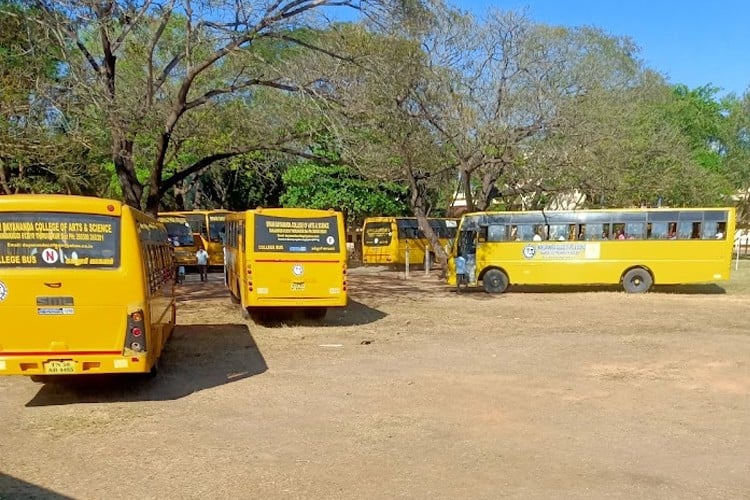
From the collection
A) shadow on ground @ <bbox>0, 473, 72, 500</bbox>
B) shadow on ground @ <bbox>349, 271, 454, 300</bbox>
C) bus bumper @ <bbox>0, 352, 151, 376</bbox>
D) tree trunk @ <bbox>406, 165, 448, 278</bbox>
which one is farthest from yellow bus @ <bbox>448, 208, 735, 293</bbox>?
shadow on ground @ <bbox>0, 473, 72, 500</bbox>

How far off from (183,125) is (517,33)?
10.6m

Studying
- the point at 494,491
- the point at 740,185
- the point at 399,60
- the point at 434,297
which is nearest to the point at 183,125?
the point at 399,60

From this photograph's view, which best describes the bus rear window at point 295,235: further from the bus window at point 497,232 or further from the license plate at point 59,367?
the bus window at point 497,232

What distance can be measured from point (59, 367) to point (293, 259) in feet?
21.0

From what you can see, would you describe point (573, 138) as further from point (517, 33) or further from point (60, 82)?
point (60, 82)

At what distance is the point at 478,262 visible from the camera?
21.2 meters

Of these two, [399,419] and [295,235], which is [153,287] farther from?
[295,235]

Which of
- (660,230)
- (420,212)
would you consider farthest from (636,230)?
(420,212)

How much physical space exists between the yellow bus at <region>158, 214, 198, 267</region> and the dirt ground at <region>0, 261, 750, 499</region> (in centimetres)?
1414

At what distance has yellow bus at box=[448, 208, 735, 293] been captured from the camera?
1997cm

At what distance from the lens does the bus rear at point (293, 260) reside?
523 inches

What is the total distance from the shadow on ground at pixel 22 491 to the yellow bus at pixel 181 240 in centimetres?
2166

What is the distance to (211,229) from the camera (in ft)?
97.5

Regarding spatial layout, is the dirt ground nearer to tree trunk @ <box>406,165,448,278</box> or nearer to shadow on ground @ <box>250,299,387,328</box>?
shadow on ground @ <box>250,299,387,328</box>
